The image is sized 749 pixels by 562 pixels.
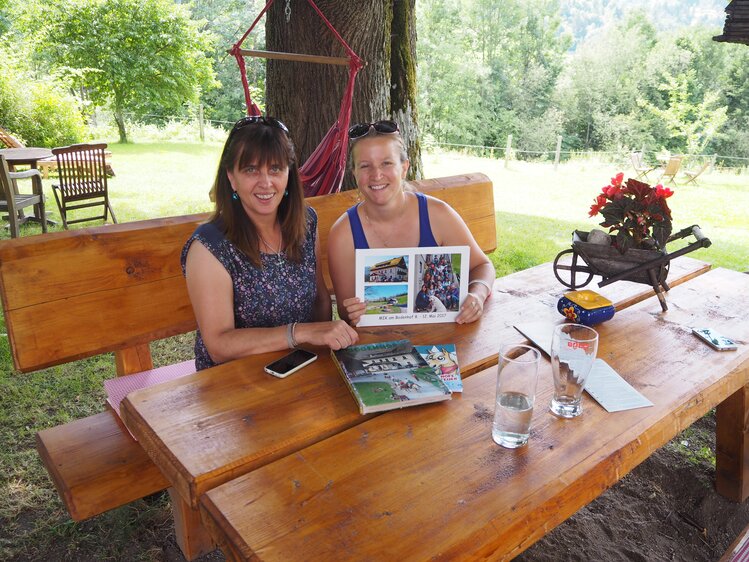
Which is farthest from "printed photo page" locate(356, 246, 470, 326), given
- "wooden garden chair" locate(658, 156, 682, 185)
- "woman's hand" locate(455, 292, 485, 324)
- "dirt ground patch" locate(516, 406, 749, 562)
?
"wooden garden chair" locate(658, 156, 682, 185)

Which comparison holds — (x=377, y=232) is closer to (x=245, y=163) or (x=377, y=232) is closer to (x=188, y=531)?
(x=245, y=163)

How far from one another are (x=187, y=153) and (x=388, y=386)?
44.6 ft

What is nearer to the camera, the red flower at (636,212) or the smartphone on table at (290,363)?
the smartphone on table at (290,363)

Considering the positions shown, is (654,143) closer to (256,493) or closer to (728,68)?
(728,68)

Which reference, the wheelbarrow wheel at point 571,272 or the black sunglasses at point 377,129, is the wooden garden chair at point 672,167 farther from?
the black sunglasses at point 377,129

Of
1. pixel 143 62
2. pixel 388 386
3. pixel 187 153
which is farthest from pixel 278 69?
pixel 143 62

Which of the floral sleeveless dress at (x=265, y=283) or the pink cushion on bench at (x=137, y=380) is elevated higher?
the floral sleeveless dress at (x=265, y=283)

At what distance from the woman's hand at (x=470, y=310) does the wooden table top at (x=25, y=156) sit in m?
6.49

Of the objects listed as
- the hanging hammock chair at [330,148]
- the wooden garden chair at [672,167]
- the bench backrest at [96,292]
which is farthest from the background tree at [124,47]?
the bench backrest at [96,292]

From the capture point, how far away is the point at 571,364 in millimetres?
1309

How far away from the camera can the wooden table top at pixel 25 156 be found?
6625 millimetres

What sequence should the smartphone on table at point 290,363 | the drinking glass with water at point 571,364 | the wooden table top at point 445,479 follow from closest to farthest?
1. the wooden table top at point 445,479
2. the drinking glass with water at point 571,364
3. the smartphone on table at point 290,363

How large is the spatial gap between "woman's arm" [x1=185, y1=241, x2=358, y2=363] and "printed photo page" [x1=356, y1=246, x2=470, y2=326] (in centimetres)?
19

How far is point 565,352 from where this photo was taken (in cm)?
130
